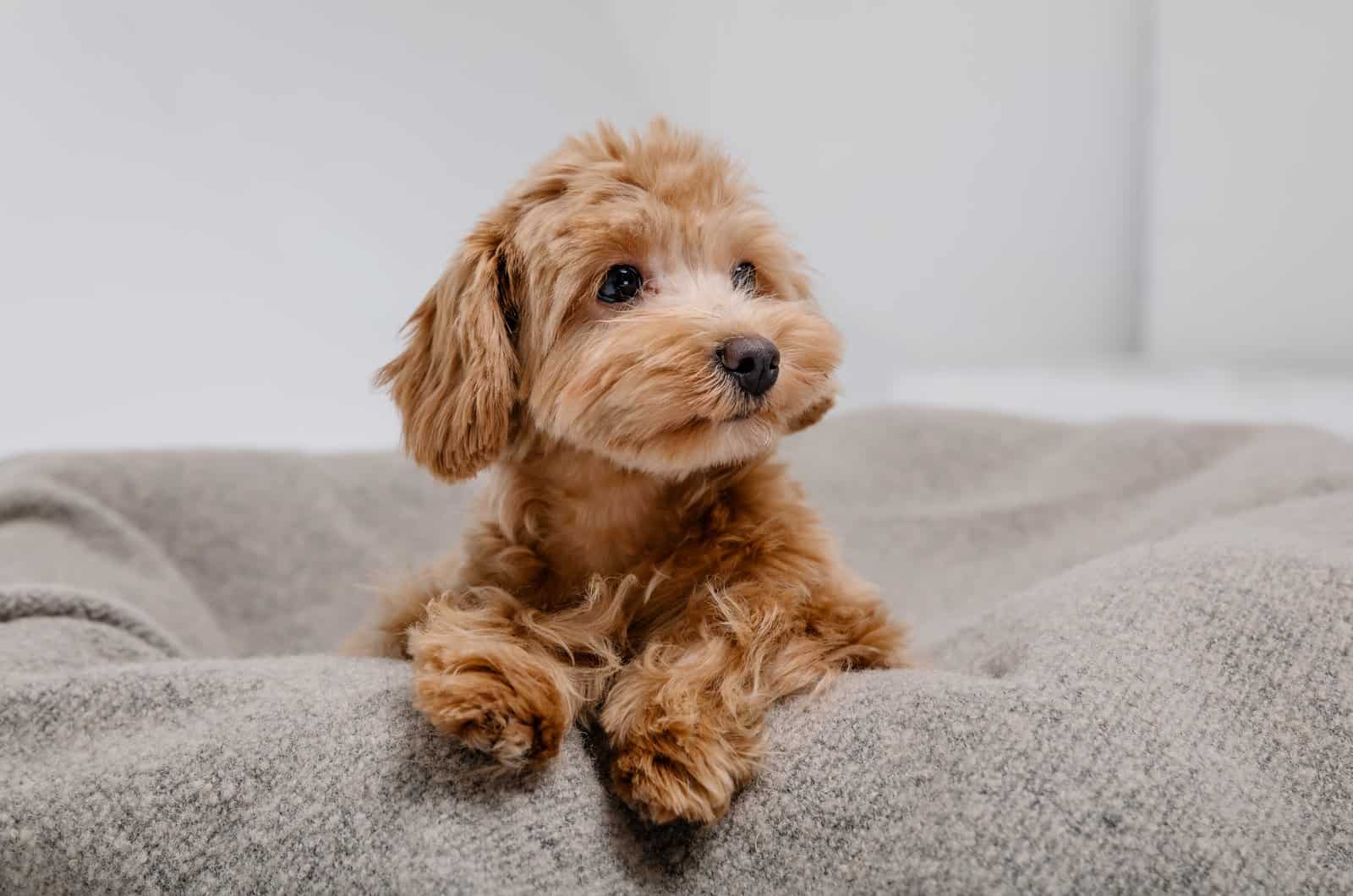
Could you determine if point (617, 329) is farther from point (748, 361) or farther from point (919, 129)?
point (919, 129)

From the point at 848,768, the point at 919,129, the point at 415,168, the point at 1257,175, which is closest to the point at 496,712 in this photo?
the point at 848,768

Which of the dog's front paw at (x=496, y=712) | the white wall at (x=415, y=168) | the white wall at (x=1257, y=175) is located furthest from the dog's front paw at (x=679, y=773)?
the white wall at (x=1257, y=175)

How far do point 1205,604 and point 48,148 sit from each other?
3397 mm

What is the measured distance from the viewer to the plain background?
11.3ft

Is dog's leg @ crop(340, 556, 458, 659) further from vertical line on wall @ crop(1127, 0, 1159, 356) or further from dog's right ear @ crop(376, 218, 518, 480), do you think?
vertical line on wall @ crop(1127, 0, 1159, 356)

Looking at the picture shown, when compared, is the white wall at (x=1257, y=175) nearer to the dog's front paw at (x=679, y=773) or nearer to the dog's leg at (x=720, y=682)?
the dog's leg at (x=720, y=682)

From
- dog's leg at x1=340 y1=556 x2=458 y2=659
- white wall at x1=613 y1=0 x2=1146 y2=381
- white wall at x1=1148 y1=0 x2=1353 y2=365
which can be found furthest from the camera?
white wall at x1=613 y1=0 x2=1146 y2=381

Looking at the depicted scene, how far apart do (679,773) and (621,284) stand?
2.58ft

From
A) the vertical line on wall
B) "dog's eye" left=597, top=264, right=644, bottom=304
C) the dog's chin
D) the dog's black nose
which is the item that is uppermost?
"dog's eye" left=597, top=264, right=644, bottom=304

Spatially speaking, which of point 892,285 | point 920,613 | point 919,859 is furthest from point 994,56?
point 919,859

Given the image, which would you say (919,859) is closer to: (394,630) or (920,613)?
(394,630)

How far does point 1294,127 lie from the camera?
3953 millimetres

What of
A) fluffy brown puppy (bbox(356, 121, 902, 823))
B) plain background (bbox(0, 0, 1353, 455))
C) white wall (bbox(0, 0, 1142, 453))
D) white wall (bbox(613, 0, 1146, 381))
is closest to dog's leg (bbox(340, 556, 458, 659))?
fluffy brown puppy (bbox(356, 121, 902, 823))

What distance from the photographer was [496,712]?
54.1 inches
